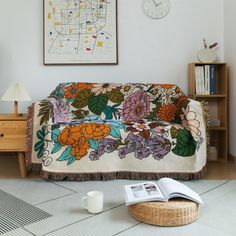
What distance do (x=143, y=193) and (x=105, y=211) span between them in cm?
25

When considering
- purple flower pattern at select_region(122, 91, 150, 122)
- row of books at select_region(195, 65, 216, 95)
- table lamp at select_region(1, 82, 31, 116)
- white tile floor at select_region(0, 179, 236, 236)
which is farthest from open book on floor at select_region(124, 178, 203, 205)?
row of books at select_region(195, 65, 216, 95)

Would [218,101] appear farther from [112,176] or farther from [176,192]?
[176,192]

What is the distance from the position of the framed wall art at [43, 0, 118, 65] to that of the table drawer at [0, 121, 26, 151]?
998 mm

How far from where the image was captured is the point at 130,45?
316 centimetres

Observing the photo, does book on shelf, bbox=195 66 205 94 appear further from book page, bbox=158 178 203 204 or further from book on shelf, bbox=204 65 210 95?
book page, bbox=158 178 203 204

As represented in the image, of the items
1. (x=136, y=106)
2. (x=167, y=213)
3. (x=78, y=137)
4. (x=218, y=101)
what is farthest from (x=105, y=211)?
(x=218, y=101)

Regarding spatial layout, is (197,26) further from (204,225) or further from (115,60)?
(204,225)

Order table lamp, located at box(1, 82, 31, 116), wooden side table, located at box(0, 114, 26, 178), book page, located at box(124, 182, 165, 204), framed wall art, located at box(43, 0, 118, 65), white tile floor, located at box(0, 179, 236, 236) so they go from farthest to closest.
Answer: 1. framed wall art, located at box(43, 0, 118, 65)
2. table lamp, located at box(1, 82, 31, 116)
3. wooden side table, located at box(0, 114, 26, 178)
4. book page, located at box(124, 182, 165, 204)
5. white tile floor, located at box(0, 179, 236, 236)

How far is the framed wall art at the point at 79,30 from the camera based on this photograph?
121 inches

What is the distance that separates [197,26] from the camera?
314 cm

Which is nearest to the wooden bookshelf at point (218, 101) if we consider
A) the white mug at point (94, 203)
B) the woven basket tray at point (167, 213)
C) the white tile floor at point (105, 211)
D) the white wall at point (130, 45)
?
the white wall at point (130, 45)

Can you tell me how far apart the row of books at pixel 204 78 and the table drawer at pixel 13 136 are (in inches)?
66.9

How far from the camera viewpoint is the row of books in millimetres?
2906

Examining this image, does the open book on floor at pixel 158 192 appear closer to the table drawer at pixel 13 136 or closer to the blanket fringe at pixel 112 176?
the blanket fringe at pixel 112 176
